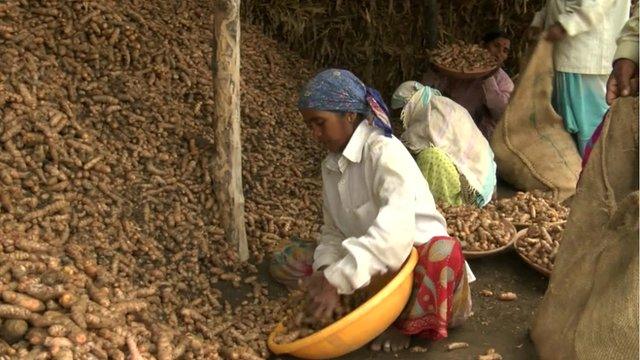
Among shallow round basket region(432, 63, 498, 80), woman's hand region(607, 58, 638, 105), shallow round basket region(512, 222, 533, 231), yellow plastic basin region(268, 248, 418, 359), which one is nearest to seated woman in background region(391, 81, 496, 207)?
shallow round basket region(512, 222, 533, 231)

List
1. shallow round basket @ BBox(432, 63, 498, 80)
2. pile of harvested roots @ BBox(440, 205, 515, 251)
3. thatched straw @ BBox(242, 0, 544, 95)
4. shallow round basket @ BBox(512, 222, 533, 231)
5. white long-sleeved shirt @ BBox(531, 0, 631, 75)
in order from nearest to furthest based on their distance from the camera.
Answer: pile of harvested roots @ BBox(440, 205, 515, 251), shallow round basket @ BBox(512, 222, 533, 231), white long-sleeved shirt @ BBox(531, 0, 631, 75), shallow round basket @ BBox(432, 63, 498, 80), thatched straw @ BBox(242, 0, 544, 95)

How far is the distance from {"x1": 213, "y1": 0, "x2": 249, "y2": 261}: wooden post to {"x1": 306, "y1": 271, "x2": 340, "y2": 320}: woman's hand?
2.78 feet

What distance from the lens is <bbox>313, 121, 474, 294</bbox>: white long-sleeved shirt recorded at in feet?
8.35

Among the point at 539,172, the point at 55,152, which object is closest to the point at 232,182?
the point at 55,152

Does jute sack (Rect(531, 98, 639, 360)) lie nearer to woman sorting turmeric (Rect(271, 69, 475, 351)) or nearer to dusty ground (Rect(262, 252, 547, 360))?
dusty ground (Rect(262, 252, 547, 360))

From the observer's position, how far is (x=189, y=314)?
290 cm

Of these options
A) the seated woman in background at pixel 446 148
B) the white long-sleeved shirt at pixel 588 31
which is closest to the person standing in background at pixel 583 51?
the white long-sleeved shirt at pixel 588 31

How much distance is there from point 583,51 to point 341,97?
7.66 ft

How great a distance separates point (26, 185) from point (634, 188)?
2.36m

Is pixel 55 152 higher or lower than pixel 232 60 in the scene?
lower

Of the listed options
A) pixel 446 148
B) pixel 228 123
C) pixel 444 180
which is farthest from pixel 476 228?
pixel 228 123

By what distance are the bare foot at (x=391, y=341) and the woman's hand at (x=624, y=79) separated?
47.6 inches

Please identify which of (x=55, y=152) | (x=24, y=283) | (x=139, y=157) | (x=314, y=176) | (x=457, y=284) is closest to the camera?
(x=24, y=283)

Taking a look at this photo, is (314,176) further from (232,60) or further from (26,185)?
(26,185)
